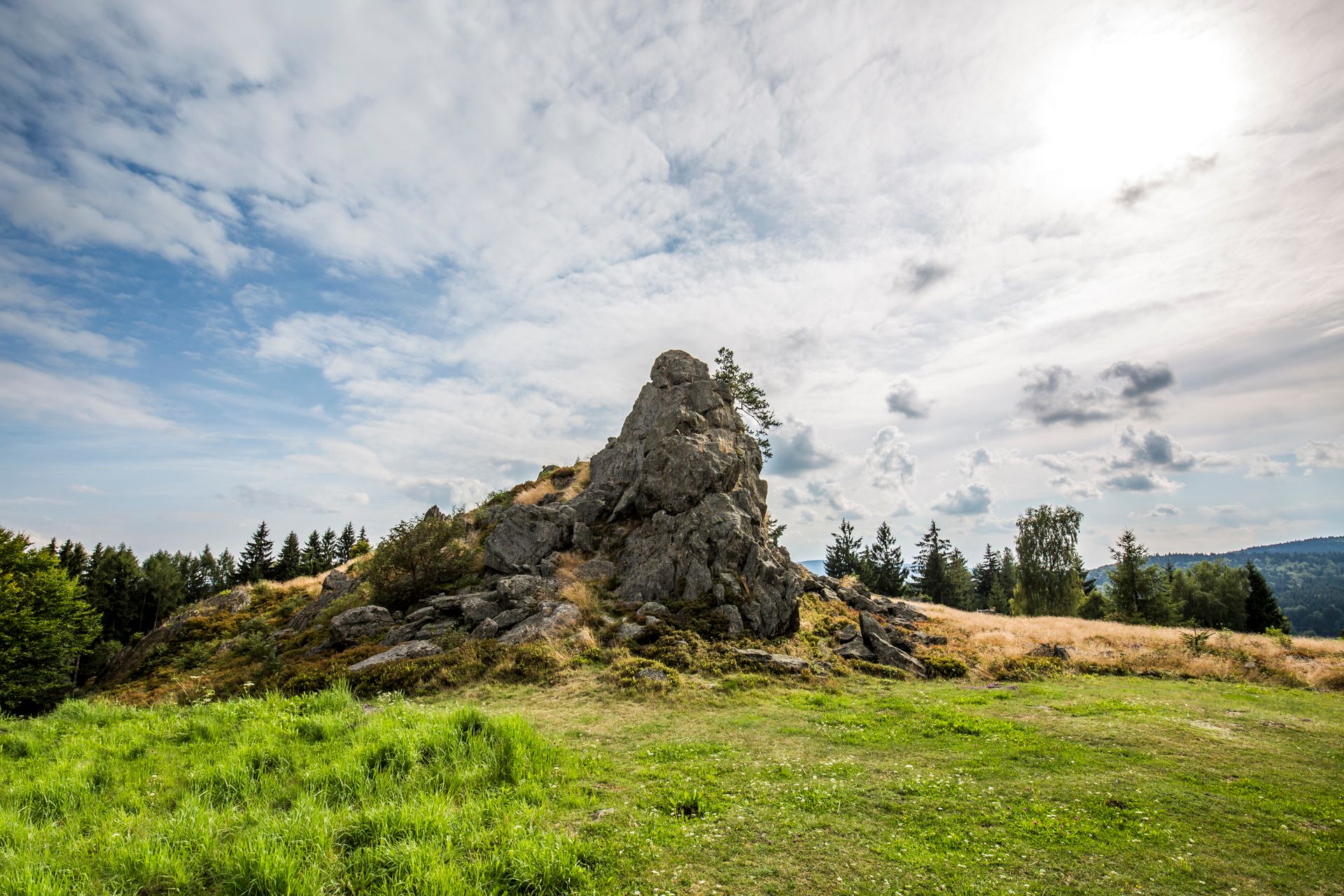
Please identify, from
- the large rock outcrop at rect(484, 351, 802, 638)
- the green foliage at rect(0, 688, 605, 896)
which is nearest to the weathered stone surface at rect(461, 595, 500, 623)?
the large rock outcrop at rect(484, 351, 802, 638)

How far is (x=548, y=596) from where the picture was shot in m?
29.0

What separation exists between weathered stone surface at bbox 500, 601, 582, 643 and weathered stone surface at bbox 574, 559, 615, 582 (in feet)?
14.4

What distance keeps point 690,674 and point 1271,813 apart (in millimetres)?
16112

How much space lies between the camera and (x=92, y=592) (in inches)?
2677

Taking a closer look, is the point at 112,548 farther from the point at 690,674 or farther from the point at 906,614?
the point at 906,614

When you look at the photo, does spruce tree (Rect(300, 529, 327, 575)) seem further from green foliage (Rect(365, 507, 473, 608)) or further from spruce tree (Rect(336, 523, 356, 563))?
green foliage (Rect(365, 507, 473, 608))

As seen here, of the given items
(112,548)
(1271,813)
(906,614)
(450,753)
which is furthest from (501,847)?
(112,548)

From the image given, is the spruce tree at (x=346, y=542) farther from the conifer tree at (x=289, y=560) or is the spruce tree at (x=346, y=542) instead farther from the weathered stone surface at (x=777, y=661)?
the weathered stone surface at (x=777, y=661)

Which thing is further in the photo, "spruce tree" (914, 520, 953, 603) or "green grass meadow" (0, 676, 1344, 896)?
"spruce tree" (914, 520, 953, 603)

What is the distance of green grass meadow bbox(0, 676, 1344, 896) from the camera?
7.15m

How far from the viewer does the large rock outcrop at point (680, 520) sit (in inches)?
1163

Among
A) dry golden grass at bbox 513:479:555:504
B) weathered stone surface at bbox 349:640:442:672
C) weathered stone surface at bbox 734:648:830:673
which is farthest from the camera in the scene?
dry golden grass at bbox 513:479:555:504

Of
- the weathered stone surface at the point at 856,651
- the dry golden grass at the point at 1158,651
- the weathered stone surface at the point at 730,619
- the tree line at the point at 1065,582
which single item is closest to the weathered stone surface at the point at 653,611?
the weathered stone surface at the point at 730,619

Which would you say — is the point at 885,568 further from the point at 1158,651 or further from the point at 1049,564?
the point at 1158,651
